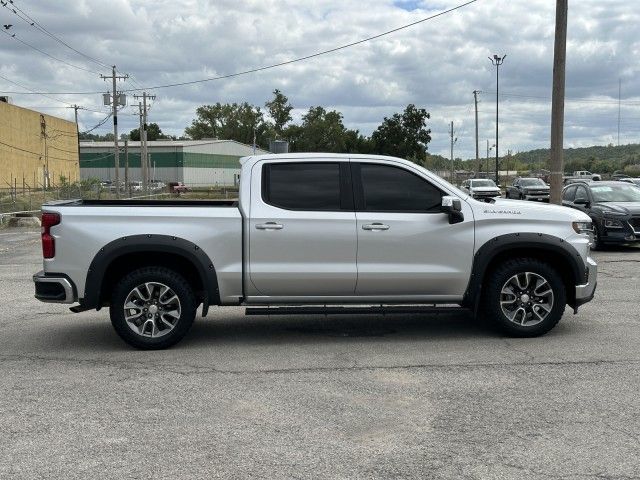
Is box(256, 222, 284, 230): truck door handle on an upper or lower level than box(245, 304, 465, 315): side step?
upper

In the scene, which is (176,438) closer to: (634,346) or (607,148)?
(634,346)

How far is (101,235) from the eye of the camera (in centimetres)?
665

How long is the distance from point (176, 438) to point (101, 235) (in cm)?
276

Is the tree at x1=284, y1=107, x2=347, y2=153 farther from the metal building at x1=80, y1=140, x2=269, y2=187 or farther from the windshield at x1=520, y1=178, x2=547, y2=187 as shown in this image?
the windshield at x1=520, y1=178, x2=547, y2=187

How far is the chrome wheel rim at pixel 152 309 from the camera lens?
6754 millimetres

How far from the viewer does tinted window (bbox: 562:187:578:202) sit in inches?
701

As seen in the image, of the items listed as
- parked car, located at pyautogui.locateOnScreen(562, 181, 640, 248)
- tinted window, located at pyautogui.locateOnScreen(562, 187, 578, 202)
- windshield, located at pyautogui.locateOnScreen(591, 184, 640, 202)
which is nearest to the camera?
parked car, located at pyautogui.locateOnScreen(562, 181, 640, 248)

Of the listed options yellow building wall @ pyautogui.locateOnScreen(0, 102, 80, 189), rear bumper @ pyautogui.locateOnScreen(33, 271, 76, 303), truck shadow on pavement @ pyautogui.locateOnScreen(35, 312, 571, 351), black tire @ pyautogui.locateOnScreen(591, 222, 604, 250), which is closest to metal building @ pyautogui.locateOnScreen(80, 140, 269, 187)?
yellow building wall @ pyautogui.locateOnScreen(0, 102, 80, 189)

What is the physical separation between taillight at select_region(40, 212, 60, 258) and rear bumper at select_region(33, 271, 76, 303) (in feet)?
0.72

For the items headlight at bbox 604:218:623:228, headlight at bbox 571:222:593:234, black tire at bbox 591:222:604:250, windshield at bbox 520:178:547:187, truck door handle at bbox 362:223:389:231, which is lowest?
black tire at bbox 591:222:604:250

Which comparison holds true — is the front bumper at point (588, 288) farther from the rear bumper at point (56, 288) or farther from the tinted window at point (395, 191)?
the rear bumper at point (56, 288)

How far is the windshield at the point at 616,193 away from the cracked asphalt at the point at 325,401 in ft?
28.9

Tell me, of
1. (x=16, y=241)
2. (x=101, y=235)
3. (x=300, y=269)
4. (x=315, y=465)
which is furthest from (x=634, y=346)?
(x=16, y=241)

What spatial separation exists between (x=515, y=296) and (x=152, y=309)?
3661 millimetres
